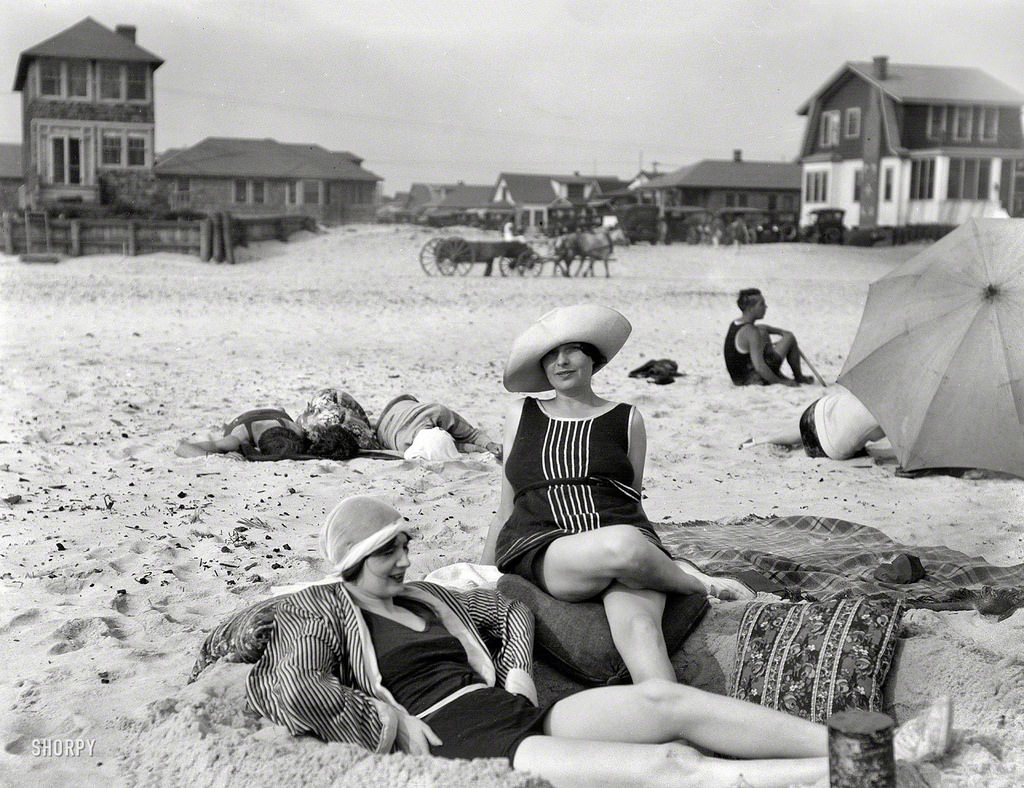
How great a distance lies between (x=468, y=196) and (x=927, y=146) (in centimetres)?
3964

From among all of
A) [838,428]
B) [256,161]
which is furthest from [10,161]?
[838,428]

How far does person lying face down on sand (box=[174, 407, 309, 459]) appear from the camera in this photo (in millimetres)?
6434

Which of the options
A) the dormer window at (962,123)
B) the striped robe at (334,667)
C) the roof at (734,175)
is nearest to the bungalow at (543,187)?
the roof at (734,175)

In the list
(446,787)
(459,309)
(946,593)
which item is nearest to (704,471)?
(946,593)

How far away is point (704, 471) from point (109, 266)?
52.2 ft

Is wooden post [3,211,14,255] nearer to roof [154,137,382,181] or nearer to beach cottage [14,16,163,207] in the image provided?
beach cottage [14,16,163,207]

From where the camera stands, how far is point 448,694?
2898 mm

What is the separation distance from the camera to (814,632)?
333cm

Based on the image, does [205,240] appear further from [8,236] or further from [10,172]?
[10,172]

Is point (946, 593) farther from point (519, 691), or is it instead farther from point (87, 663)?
point (87, 663)

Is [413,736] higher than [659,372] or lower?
lower

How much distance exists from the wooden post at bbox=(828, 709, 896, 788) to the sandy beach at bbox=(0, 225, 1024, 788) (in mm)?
423

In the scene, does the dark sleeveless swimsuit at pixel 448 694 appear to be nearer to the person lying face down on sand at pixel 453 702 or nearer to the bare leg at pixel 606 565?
the person lying face down on sand at pixel 453 702

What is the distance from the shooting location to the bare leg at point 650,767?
263 centimetres
